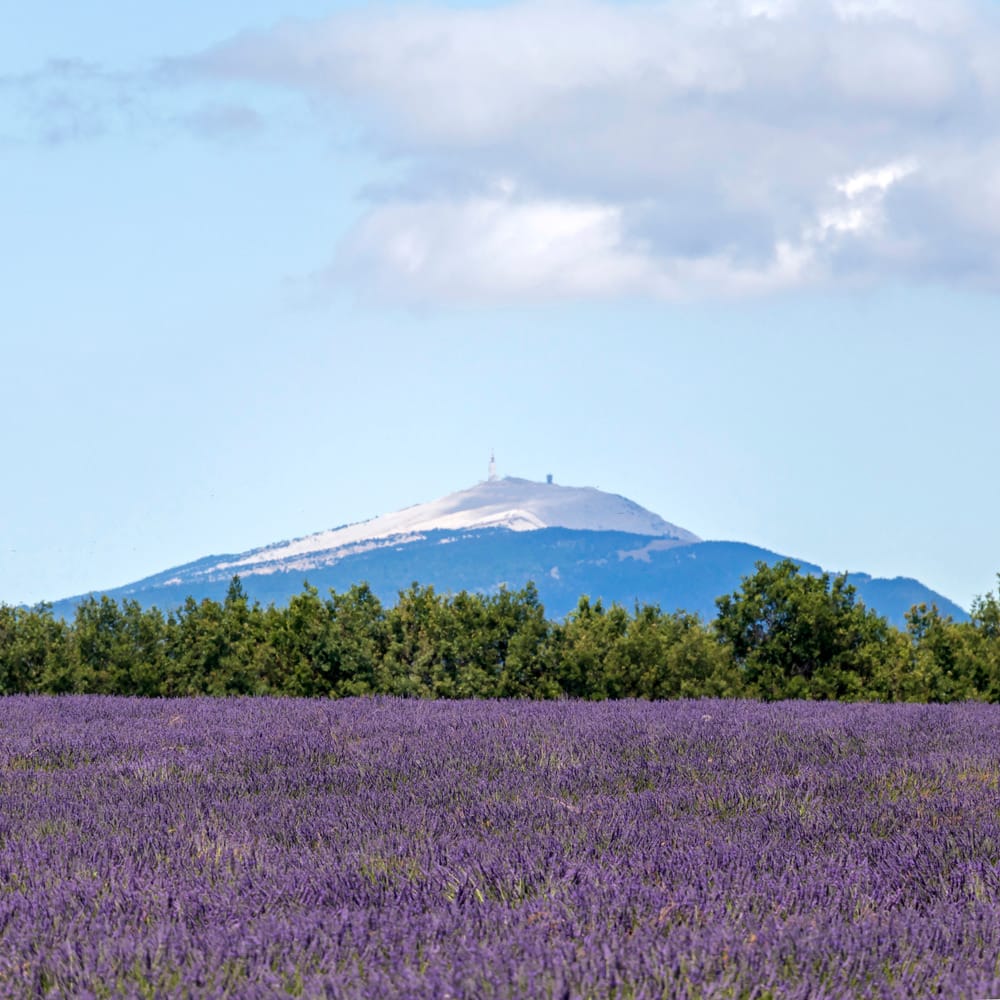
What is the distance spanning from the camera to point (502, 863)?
11.7 ft

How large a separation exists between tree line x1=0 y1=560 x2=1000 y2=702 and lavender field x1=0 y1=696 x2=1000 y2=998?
280 inches

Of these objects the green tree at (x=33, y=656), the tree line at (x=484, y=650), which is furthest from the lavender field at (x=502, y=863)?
the green tree at (x=33, y=656)

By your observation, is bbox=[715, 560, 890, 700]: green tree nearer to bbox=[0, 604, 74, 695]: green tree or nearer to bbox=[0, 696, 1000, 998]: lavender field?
bbox=[0, 696, 1000, 998]: lavender field

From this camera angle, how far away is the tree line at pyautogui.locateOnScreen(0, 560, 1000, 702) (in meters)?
14.4

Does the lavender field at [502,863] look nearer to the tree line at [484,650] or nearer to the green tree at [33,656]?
the tree line at [484,650]

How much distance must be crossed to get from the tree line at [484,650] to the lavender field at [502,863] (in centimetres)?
710

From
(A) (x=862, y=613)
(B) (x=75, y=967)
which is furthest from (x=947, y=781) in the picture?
(A) (x=862, y=613)

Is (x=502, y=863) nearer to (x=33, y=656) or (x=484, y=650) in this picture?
(x=484, y=650)

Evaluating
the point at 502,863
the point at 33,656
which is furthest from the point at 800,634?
the point at 502,863

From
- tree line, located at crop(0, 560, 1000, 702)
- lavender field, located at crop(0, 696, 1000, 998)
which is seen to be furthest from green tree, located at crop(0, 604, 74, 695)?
lavender field, located at crop(0, 696, 1000, 998)

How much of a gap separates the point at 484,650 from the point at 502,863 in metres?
11.3

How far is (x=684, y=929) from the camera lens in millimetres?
2857

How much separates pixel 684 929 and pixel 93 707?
23.8ft

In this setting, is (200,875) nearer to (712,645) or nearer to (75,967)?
(75,967)
